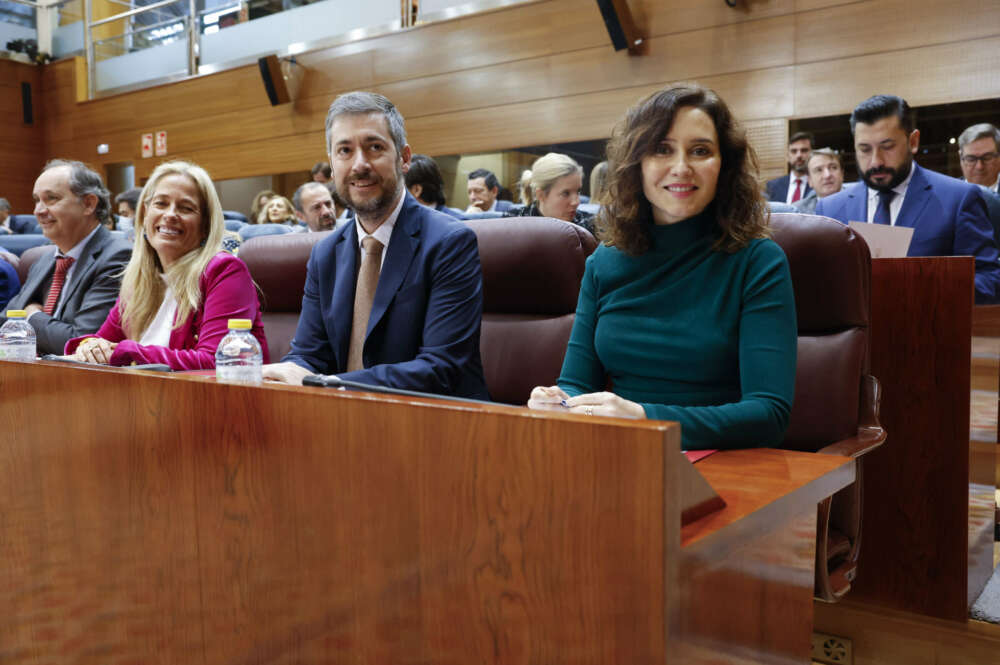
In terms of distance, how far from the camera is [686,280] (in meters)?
1.22

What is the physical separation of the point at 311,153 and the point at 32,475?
5230 mm

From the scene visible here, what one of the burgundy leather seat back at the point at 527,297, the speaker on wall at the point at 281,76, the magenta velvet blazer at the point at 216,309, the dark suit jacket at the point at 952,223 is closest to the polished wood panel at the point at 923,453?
the burgundy leather seat back at the point at 527,297

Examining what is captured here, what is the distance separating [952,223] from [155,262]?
6.85 feet

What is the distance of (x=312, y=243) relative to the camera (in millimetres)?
2078

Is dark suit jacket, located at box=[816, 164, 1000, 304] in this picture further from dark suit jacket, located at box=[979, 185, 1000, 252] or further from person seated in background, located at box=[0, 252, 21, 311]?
person seated in background, located at box=[0, 252, 21, 311]

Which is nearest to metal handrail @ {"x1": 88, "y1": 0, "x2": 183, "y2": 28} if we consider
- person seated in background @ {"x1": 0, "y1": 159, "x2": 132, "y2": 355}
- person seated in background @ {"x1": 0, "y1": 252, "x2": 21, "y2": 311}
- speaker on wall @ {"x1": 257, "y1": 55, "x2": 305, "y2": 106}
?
speaker on wall @ {"x1": 257, "y1": 55, "x2": 305, "y2": 106}

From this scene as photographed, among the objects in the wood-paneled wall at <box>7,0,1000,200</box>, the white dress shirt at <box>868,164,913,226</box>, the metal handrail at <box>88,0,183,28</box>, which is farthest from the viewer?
the metal handrail at <box>88,0,183,28</box>

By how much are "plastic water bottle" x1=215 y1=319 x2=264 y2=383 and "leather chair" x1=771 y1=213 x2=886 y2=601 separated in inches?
35.0

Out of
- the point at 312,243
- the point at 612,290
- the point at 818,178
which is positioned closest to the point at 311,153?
the point at 818,178

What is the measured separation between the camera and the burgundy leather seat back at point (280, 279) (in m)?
2.09

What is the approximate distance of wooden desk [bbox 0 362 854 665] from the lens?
0.65 meters

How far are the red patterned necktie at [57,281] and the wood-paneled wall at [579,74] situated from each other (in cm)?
312

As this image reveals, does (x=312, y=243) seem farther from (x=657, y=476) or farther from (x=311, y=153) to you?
(x=311, y=153)

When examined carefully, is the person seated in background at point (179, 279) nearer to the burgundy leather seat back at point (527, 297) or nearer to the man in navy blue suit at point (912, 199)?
the burgundy leather seat back at point (527, 297)
